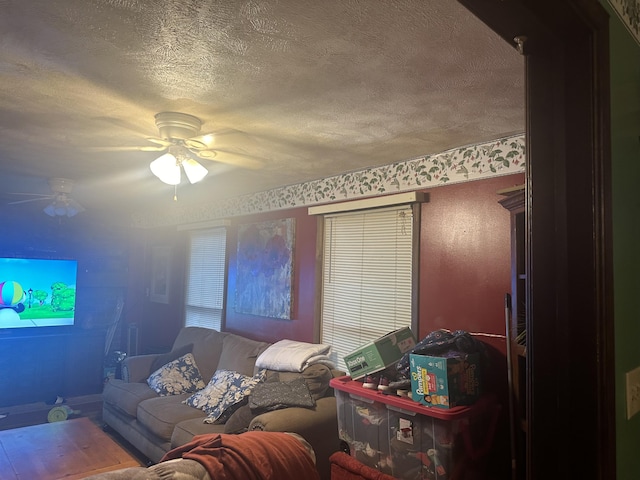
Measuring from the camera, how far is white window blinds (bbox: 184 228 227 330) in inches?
192

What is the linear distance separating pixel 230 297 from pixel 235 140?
2375 mm

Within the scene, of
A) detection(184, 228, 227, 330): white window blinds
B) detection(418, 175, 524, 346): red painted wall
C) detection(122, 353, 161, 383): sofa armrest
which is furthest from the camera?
detection(184, 228, 227, 330): white window blinds

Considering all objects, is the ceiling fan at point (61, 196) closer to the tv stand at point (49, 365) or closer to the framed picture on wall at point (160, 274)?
the framed picture on wall at point (160, 274)

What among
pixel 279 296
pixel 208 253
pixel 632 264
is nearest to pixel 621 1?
pixel 632 264

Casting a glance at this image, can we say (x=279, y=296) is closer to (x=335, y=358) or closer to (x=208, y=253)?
(x=335, y=358)

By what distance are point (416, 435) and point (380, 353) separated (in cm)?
49

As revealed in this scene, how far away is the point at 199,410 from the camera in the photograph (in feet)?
11.4

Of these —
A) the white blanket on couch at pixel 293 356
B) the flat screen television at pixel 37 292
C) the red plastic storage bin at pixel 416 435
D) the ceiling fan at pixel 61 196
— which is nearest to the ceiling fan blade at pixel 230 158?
the white blanket on couch at pixel 293 356

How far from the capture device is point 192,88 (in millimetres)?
1942

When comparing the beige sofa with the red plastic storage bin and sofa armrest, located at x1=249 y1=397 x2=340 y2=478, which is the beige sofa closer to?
sofa armrest, located at x1=249 y1=397 x2=340 y2=478

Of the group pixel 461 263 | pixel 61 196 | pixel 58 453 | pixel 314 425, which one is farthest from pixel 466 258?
pixel 61 196

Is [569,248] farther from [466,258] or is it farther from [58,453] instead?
[58,453]

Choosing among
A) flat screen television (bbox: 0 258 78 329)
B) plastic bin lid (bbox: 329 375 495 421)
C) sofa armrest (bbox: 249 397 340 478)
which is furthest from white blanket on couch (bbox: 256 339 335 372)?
flat screen television (bbox: 0 258 78 329)

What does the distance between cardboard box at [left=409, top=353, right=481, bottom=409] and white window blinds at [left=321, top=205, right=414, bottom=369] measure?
0.74m
